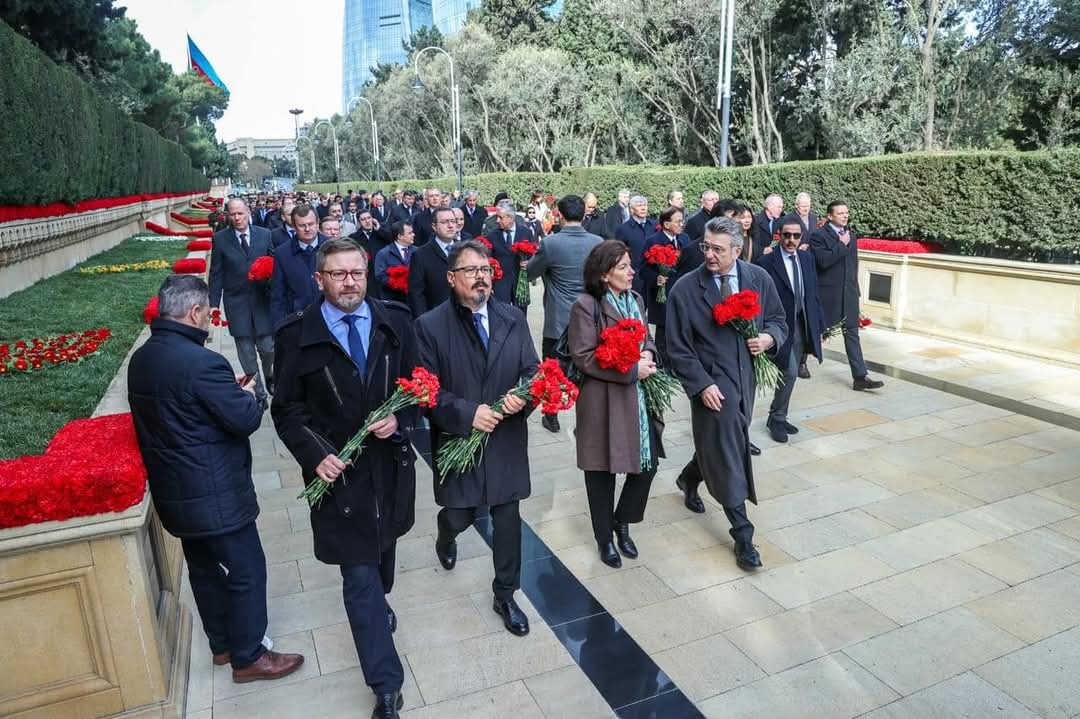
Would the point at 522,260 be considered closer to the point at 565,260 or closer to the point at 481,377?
the point at 565,260

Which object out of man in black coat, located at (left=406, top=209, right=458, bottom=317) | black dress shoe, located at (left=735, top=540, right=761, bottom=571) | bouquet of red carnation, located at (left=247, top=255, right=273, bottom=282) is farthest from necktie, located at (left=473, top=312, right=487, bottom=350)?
bouquet of red carnation, located at (left=247, top=255, right=273, bottom=282)

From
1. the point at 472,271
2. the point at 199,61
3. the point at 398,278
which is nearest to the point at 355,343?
the point at 472,271

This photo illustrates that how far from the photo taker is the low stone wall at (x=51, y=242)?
41.9 ft

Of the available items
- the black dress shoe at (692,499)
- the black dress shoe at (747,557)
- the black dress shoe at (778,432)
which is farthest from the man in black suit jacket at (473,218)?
the black dress shoe at (747,557)

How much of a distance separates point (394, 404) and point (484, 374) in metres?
0.74

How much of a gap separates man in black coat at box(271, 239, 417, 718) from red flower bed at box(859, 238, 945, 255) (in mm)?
10494

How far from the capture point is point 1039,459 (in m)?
6.44

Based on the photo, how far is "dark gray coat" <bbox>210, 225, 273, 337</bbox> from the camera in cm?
770

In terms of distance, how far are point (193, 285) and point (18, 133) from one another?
13.6 m

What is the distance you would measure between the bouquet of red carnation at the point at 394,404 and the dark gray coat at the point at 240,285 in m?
4.94

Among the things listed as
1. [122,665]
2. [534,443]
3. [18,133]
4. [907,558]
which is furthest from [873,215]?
[18,133]

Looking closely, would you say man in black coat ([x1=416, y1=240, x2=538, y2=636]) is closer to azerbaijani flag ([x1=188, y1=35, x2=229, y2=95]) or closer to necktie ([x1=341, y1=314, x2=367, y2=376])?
necktie ([x1=341, y1=314, x2=367, y2=376])

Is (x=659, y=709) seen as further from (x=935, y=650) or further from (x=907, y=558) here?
(x=907, y=558)

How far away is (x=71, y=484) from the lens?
296cm
